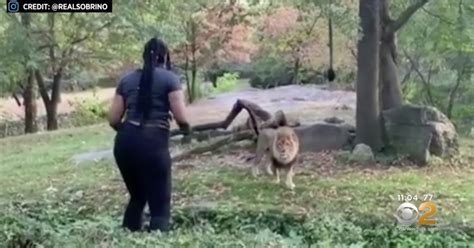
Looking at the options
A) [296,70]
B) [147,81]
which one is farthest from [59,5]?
[296,70]

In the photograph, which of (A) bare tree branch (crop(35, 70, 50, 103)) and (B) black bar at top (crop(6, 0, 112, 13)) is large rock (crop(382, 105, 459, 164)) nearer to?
(B) black bar at top (crop(6, 0, 112, 13))

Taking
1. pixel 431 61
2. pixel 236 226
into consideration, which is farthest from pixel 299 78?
pixel 236 226

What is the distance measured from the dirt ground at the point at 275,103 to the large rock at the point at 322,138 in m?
2.13

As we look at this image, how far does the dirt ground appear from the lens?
964 centimetres

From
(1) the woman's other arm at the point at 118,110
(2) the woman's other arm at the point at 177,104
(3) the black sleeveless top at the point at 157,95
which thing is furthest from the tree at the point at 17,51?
(2) the woman's other arm at the point at 177,104

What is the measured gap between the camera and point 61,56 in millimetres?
10164

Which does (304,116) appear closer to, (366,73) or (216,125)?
(216,125)

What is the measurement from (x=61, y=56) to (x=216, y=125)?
406 centimetres

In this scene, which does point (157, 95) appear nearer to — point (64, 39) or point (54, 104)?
Result: point (64, 39)

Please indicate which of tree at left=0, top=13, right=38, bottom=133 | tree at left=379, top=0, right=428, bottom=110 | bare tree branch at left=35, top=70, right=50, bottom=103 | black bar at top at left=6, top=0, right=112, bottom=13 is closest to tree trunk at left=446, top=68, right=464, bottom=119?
tree at left=379, top=0, right=428, bottom=110

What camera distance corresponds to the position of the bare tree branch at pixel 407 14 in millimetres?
6082

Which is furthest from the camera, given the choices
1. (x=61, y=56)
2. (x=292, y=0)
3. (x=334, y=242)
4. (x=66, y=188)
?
(x=61, y=56)

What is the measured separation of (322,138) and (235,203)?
93.6 inches

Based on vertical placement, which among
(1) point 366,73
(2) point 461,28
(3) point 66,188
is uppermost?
(2) point 461,28
